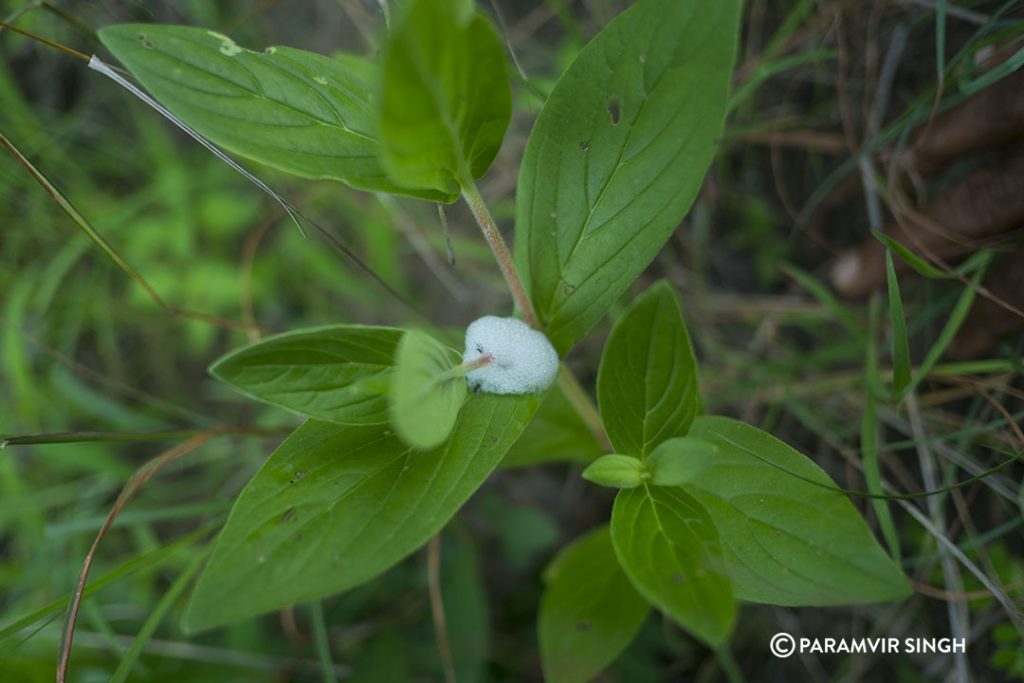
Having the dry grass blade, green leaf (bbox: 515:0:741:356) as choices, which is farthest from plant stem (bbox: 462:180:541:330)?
the dry grass blade

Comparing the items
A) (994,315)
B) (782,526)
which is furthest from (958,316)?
(782,526)

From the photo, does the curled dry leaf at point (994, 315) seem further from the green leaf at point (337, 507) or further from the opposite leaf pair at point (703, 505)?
the green leaf at point (337, 507)

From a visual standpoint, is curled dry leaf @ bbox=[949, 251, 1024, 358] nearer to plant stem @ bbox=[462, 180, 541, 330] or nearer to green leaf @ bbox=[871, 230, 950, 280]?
green leaf @ bbox=[871, 230, 950, 280]

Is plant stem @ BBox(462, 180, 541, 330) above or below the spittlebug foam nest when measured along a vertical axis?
above

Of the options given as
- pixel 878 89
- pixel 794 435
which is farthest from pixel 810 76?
pixel 794 435

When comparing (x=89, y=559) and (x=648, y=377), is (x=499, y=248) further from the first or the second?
(x=89, y=559)

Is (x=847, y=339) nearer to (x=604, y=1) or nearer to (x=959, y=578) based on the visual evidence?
(x=959, y=578)

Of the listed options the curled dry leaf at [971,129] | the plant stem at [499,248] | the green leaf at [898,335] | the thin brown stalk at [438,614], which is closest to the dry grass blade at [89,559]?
the thin brown stalk at [438,614]
